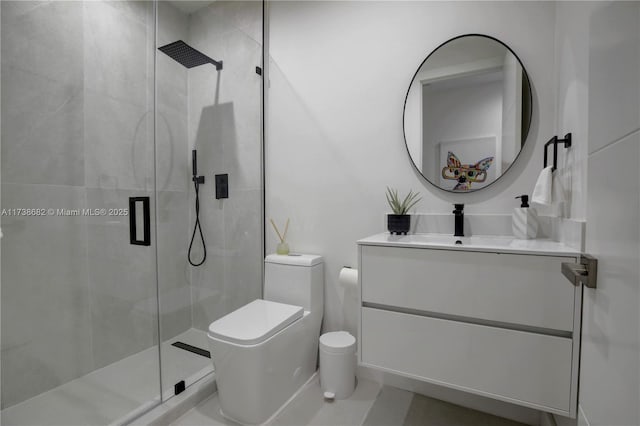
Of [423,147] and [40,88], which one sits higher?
[40,88]

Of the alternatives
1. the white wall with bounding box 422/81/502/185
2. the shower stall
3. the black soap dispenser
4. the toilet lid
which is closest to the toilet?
the toilet lid

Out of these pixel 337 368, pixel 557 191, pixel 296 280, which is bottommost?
pixel 337 368

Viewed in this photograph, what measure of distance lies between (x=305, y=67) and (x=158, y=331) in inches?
71.3

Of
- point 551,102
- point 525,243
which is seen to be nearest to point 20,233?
point 525,243

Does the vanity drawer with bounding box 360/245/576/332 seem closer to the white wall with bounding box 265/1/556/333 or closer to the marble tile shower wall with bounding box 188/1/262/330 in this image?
the white wall with bounding box 265/1/556/333

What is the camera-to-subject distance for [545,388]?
3.62 feet

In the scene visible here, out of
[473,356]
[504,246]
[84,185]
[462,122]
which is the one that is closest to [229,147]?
[84,185]

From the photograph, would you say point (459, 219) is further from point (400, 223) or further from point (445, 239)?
point (400, 223)

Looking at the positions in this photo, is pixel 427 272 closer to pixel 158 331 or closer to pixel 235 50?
pixel 158 331

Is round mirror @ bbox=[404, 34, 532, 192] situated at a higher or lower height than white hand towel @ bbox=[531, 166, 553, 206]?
higher

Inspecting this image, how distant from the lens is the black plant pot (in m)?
1.60

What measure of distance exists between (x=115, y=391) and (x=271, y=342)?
2.96ft

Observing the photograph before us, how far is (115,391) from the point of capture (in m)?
Answer: 1.59

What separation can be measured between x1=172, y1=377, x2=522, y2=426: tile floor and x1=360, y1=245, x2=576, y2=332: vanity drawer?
618 millimetres
